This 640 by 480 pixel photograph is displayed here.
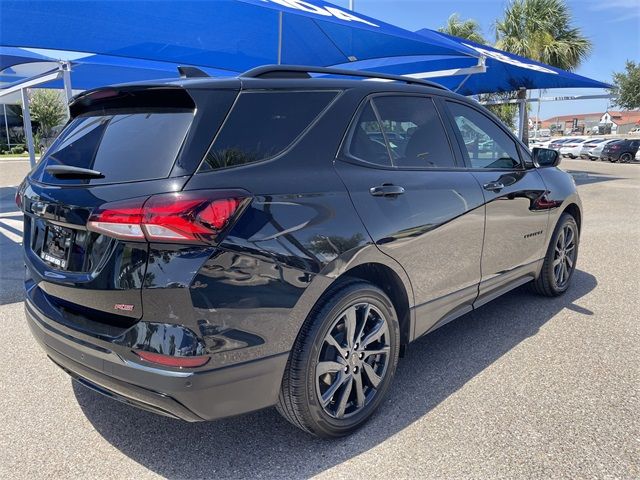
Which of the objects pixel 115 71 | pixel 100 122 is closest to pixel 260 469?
pixel 100 122

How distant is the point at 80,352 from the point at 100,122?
1145mm

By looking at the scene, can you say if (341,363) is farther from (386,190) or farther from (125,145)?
(125,145)

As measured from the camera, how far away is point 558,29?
20.6 metres

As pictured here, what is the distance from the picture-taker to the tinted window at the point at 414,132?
118 inches

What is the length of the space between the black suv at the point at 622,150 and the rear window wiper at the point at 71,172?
3472cm

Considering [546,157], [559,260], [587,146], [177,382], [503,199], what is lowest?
[587,146]

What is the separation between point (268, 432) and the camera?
2711 mm

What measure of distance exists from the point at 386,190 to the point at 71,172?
155 cm

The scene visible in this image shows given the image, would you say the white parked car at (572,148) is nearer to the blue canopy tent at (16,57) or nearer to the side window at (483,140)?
the blue canopy tent at (16,57)

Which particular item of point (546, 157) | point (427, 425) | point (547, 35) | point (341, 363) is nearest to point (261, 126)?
point (341, 363)

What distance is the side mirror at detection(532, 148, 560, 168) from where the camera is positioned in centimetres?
442

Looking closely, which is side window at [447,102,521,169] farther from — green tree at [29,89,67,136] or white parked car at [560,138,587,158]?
green tree at [29,89,67,136]

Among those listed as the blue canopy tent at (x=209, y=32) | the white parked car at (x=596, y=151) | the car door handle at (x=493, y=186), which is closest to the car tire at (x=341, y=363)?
the car door handle at (x=493, y=186)

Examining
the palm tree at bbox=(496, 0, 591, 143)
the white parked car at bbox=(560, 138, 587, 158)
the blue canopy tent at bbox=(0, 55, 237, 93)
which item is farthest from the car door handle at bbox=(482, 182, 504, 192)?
the white parked car at bbox=(560, 138, 587, 158)
